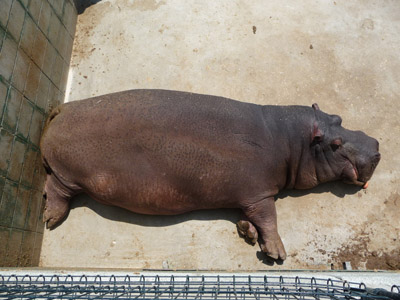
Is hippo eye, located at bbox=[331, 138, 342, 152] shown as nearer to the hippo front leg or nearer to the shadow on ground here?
the hippo front leg

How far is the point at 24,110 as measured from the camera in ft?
10.6

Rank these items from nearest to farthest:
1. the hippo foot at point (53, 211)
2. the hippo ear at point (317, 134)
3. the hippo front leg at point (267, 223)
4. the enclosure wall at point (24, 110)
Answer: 1. the enclosure wall at point (24, 110)
2. the hippo ear at point (317, 134)
3. the hippo front leg at point (267, 223)
4. the hippo foot at point (53, 211)

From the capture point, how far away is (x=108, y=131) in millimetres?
Answer: 3045

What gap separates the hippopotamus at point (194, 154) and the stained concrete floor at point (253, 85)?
285 mm

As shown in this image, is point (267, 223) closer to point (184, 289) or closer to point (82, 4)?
point (184, 289)

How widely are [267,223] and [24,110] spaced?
2723 mm

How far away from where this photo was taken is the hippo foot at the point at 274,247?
3.38 m

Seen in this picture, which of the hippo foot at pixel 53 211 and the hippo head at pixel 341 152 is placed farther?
the hippo foot at pixel 53 211

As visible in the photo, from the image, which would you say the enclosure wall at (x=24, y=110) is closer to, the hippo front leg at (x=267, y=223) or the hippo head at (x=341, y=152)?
the hippo front leg at (x=267, y=223)

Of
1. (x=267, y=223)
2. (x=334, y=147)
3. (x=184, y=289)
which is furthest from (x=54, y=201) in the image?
(x=334, y=147)

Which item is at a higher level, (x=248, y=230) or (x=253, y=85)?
(x=253, y=85)

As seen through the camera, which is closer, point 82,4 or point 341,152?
point 341,152

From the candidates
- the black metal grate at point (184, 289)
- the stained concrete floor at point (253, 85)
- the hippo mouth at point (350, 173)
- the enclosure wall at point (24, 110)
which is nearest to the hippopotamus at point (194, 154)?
the hippo mouth at point (350, 173)

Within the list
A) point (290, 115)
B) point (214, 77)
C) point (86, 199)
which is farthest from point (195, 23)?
point (86, 199)
